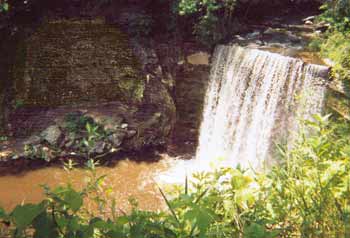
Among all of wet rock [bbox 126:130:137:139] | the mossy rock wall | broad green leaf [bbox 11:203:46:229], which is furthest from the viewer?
the mossy rock wall

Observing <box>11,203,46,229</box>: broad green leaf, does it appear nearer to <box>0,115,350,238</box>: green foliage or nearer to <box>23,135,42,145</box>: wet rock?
<box>0,115,350,238</box>: green foliage

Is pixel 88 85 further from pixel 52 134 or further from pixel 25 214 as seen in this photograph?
pixel 25 214

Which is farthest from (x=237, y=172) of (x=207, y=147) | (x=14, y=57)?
(x=14, y=57)

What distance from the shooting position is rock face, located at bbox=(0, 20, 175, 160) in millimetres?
6723

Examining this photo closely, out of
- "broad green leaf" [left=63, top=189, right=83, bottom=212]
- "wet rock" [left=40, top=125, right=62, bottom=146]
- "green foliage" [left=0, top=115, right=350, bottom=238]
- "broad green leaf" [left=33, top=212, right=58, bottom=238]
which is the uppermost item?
"broad green leaf" [left=63, top=189, right=83, bottom=212]

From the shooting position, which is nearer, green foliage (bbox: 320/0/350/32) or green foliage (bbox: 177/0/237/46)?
green foliage (bbox: 320/0/350/32)

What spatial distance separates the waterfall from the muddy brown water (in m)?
1.16

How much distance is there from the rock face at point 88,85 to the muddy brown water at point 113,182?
1.87 feet

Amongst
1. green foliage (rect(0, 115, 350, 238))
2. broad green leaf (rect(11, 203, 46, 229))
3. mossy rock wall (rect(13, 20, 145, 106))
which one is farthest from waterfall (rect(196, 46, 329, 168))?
broad green leaf (rect(11, 203, 46, 229))

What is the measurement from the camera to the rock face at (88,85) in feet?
22.1

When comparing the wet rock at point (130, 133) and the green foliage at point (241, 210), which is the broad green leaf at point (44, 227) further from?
the wet rock at point (130, 133)

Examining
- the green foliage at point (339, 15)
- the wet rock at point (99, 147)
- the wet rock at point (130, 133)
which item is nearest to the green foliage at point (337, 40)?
the green foliage at point (339, 15)

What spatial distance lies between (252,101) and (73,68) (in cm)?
362

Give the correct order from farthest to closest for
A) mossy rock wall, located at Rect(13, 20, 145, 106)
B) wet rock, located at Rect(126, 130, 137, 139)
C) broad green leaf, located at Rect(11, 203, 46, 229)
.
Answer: mossy rock wall, located at Rect(13, 20, 145, 106) → wet rock, located at Rect(126, 130, 137, 139) → broad green leaf, located at Rect(11, 203, 46, 229)
